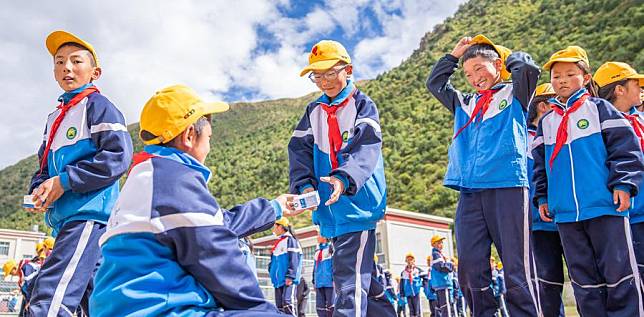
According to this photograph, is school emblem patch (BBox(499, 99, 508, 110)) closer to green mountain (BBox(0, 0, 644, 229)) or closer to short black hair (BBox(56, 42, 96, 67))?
short black hair (BBox(56, 42, 96, 67))

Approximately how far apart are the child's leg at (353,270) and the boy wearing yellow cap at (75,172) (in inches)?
62.2

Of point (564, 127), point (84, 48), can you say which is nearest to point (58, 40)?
point (84, 48)

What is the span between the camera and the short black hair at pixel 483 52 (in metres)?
4.31

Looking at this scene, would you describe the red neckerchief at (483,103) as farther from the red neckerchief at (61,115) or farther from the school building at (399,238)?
the school building at (399,238)

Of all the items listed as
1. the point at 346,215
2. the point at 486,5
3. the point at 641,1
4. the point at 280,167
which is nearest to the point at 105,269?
the point at 346,215

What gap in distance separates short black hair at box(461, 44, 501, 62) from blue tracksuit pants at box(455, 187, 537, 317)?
3.63 ft

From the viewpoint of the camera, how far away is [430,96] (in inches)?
Answer: 2360

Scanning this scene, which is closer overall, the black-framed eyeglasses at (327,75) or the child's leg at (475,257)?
the child's leg at (475,257)

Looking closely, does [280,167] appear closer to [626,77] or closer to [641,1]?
[641,1]

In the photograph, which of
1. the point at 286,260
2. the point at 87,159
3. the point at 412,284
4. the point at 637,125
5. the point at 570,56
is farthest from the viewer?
the point at 412,284

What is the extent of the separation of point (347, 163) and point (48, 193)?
1.94 meters

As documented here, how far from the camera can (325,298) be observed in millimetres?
9648

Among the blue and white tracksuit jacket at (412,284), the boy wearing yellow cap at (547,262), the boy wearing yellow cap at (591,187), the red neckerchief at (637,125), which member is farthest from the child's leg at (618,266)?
the blue and white tracksuit jacket at (412,284)

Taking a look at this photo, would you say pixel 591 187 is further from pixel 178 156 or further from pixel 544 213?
pixel 178 156
